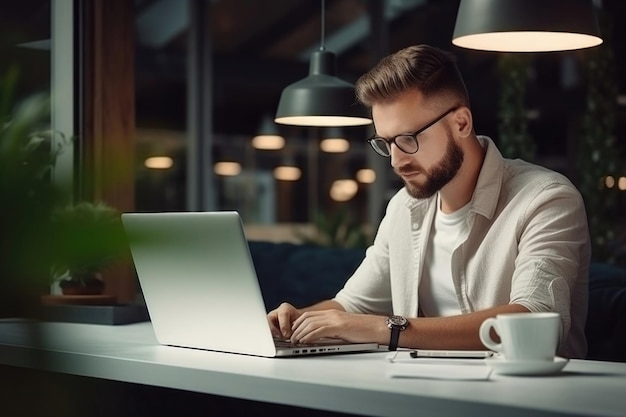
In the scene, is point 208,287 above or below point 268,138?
below

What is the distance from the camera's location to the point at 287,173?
29.4ft

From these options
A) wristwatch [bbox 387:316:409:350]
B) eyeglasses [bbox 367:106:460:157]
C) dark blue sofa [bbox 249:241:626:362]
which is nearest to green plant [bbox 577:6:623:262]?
dark blue sofa [bbox 249:241:626:362]

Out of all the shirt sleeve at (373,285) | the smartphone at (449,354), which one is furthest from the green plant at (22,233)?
the shirt sleeve at (373,285)

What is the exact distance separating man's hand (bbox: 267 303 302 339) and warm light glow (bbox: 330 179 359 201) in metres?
6.30

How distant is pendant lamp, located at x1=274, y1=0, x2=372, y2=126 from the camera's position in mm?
3254

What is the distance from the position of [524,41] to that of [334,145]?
6.51 metres

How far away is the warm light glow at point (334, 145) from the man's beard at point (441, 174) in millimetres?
6150

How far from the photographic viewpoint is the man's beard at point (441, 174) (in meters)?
2.46

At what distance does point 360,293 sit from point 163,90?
5780 mm

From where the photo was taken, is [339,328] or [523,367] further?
[339,328]

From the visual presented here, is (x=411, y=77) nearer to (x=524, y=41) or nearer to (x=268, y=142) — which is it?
(x=524, y=41)

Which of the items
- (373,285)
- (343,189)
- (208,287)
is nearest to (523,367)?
(208,287)

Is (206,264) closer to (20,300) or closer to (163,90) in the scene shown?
(20,300)

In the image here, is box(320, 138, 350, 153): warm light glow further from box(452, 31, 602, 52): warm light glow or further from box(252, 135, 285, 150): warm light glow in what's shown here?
box(452, 31, 602, 52): warm light glow
